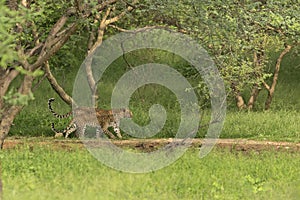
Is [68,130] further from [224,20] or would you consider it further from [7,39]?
[7,39]

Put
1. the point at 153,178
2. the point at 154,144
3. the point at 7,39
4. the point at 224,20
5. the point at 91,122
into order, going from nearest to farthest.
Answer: the point at 7,39, the point at 153,178, the point at 224,20, the point at 154,144, the point at 91,122

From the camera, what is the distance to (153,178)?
727 inches

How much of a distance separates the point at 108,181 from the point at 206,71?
8.24 meters

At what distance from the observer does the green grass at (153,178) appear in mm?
16609

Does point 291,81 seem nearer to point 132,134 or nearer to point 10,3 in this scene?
point 132,134

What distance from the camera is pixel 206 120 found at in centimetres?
2998

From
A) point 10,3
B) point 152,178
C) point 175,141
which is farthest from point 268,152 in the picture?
point 10,3

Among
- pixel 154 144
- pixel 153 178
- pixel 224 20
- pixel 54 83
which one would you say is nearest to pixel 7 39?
pixel 153 178

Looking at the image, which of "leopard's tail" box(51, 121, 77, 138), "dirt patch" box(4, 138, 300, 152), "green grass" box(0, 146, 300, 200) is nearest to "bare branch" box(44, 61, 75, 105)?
"leopard's tail" box(51, 121, 77, 138)

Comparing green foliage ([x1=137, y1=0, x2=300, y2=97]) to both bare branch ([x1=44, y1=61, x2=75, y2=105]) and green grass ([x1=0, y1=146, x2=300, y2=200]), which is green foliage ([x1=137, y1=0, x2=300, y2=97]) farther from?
bare branch ([x1=44, y1=61, x2=75, y2=105])

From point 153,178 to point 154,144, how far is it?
7275mm

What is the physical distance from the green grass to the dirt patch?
250 cm

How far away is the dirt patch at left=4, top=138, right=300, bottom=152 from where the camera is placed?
24969 mm

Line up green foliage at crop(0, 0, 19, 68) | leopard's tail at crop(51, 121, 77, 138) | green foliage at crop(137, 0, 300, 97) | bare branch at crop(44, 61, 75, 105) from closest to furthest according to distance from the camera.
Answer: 1. green foliage at crop(0, 0, 19, 68)
2. green foliage at crop(137, 0, 300, 97)
3. bare branch at crop(44, 61, 75, 105)
4. leopard's tail at crop(51, 121, 77, 138)
